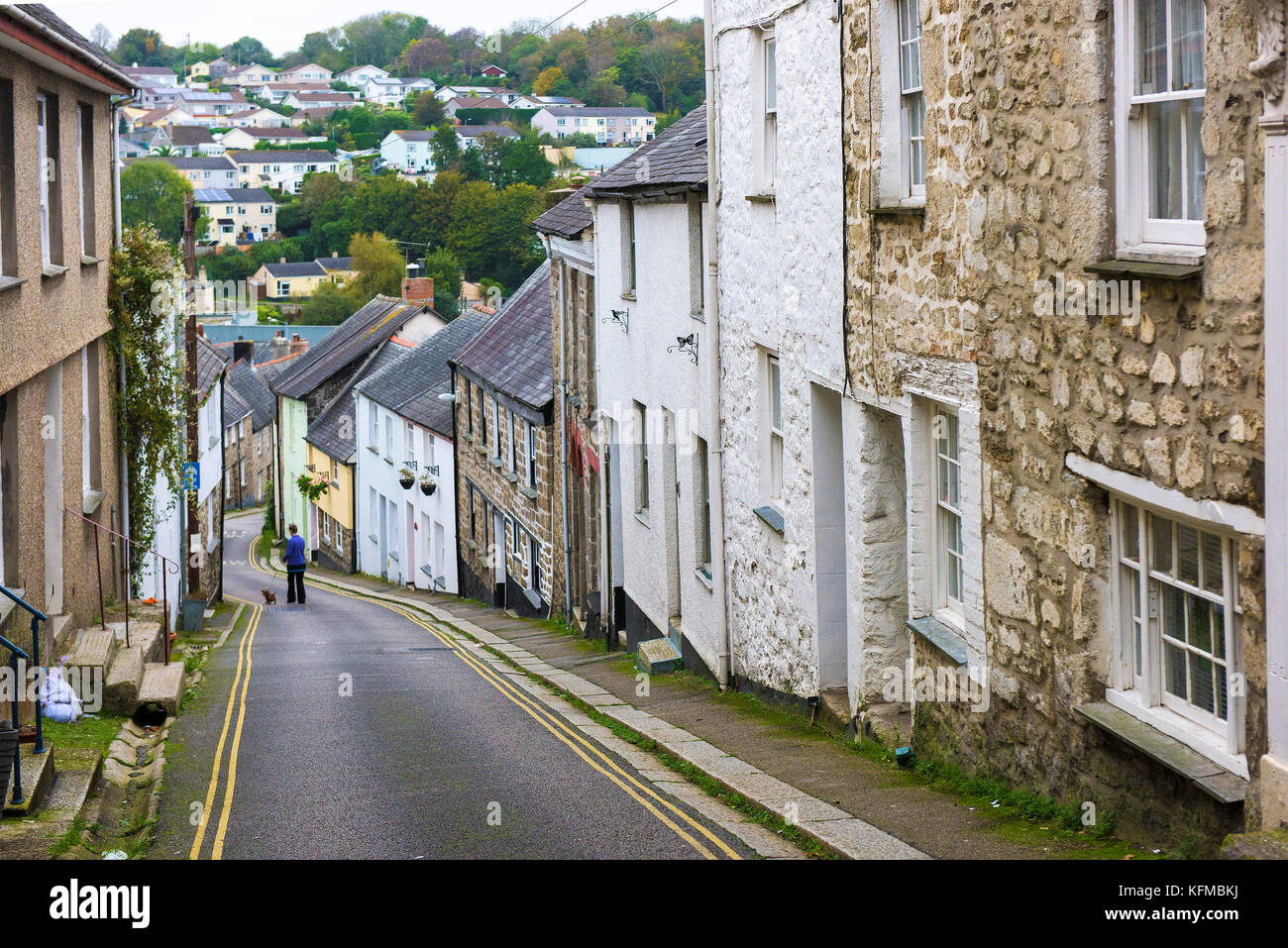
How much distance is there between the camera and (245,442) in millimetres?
72875

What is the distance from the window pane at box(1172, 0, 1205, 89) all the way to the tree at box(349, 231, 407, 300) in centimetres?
10939

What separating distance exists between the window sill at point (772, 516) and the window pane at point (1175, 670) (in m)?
5.58

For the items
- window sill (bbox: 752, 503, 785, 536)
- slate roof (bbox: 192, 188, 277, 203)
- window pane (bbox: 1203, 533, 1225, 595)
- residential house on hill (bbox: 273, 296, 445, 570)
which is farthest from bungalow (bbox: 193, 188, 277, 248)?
window pane (bbox: 1203, 533, 1225, 595)

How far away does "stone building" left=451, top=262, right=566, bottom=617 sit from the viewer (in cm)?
2394

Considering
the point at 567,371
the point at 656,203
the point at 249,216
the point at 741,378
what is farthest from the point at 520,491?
the point at 249,216

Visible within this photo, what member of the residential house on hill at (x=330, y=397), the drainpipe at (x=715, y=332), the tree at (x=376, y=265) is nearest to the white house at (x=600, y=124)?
the tree at (x=376, y=265)

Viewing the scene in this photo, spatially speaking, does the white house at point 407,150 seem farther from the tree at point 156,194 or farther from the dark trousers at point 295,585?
the dark trousers at point 295,585

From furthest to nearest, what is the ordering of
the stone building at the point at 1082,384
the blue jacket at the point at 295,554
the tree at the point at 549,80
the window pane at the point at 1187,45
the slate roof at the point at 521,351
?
the tree at the point at 549,80 → the blue jacket at the point at 295,554 → the slate roof at the point at 521,351 → the window pane at the point at 1187,45 → the stone building at the point at 1082,384

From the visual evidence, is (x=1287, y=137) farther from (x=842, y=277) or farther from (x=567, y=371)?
(x=567, y=371)

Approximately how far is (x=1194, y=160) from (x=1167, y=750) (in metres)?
2.54

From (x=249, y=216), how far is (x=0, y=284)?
162646 mm

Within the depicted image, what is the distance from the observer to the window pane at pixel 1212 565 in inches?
234

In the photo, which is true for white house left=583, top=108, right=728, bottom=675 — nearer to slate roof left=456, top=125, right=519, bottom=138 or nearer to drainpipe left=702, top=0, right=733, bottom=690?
drainpipe left=702, top=0, right=733, bottom=690

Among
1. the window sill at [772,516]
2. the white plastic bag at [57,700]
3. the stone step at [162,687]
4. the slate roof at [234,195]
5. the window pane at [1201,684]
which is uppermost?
the slate roof at [234,195]
